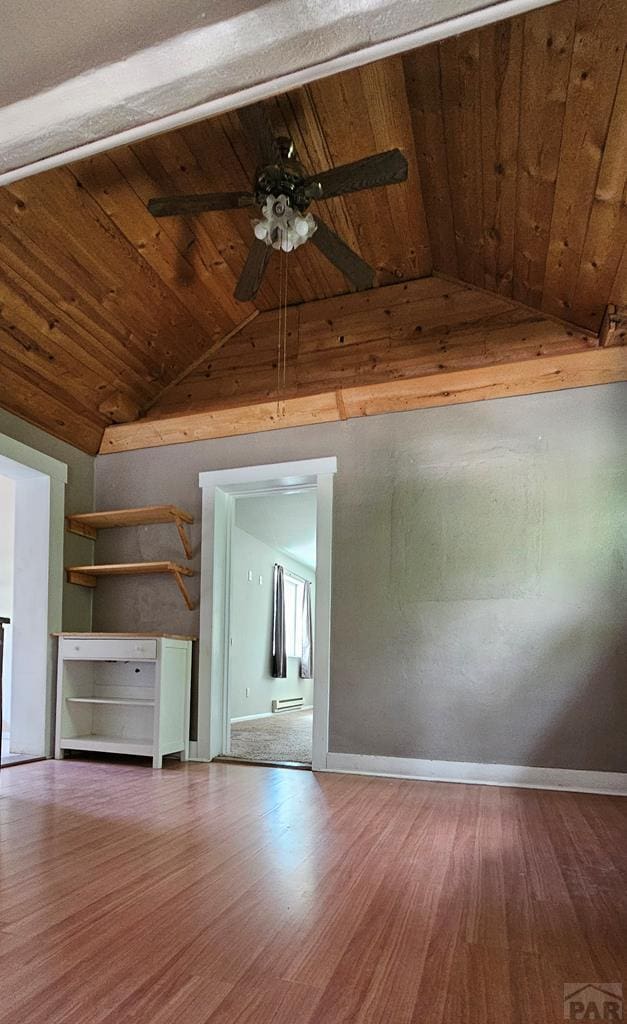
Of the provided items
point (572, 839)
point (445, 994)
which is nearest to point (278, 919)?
point (445, 994)

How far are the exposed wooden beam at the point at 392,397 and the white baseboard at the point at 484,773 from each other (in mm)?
2174

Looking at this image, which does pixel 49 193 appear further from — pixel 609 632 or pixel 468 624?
pixel 609 632

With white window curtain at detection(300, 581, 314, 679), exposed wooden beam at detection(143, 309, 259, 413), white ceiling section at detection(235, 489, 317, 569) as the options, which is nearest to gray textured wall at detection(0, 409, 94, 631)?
exposed wooden beam at detection(143, 309, 259, 413)

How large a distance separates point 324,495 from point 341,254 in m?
1.62

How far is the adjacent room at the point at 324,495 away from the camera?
1.55 m

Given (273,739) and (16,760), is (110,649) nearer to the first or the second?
(16,760)

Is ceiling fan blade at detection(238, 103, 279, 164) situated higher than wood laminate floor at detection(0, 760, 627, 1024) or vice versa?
ceiling fan blade at detection(238, 103, 279, 164)

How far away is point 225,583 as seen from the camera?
4641 millimetres

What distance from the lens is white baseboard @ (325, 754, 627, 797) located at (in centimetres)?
346

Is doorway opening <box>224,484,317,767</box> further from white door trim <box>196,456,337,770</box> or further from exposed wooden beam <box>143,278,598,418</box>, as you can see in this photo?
exposed wooden beam <box>143,278,598,418</box>

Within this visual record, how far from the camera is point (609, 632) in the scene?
3.56 m

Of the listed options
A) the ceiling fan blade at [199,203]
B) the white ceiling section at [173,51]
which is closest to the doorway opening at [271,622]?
the ceiling fan blade at [199,203]

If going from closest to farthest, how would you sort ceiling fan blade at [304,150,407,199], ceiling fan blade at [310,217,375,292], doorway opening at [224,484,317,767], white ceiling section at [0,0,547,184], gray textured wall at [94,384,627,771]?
white ceiling section at [0,0,547,184]
ceiling fan blade at [304,150,407,199]
ceiling fan blade at [310,217,375,292]
gray textured wall at [94,384,627,771]
doorway opening at [224,484,317,767]

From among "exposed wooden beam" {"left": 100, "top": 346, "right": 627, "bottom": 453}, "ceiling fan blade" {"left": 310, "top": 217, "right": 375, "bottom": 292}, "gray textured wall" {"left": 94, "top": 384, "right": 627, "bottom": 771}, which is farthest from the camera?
"exposed wooden beam" {"left": 100, "top": 346, "right": 627, "bottom": 453}
